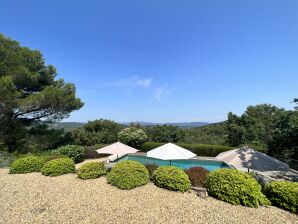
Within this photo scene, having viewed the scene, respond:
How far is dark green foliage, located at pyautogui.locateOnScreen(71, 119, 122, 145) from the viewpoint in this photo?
1970cm

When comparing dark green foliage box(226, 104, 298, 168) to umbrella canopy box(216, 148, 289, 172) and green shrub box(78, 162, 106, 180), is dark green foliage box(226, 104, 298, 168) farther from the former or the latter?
green shrub box(78, 162, 106, 180)

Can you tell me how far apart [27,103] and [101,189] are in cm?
1013

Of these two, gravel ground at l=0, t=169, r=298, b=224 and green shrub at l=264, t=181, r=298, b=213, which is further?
green shrub at l=264, t=181, r=298, b=213

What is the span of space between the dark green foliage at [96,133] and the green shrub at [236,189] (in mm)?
16126

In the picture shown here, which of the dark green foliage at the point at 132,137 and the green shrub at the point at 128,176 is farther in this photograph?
the dark green foliage at the point at 132,137

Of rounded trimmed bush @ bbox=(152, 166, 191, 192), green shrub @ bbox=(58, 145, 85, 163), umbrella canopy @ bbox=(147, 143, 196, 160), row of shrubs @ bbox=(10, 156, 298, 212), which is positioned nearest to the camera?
row of shrubs @ bbox=(10, 156, 298, 212)

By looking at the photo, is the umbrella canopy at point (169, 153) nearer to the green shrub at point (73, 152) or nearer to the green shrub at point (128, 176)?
the green shrub at point (128, 176)

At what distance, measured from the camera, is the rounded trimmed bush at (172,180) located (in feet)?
19.2

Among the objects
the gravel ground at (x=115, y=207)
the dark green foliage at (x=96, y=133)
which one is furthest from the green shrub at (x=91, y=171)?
the dark green foliage at (x=96, y=133)

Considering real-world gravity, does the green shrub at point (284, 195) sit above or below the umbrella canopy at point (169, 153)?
below

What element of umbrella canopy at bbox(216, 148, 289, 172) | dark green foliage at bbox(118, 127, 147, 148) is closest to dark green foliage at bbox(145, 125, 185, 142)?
dark green foliage at bbox(118, 127, 147, 148)

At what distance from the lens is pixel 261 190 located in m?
5.55

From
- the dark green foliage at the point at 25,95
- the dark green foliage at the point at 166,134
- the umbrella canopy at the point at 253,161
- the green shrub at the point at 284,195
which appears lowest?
the green shrub at the point at 284,195

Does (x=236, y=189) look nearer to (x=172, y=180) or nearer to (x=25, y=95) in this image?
(x=172, y=180)
